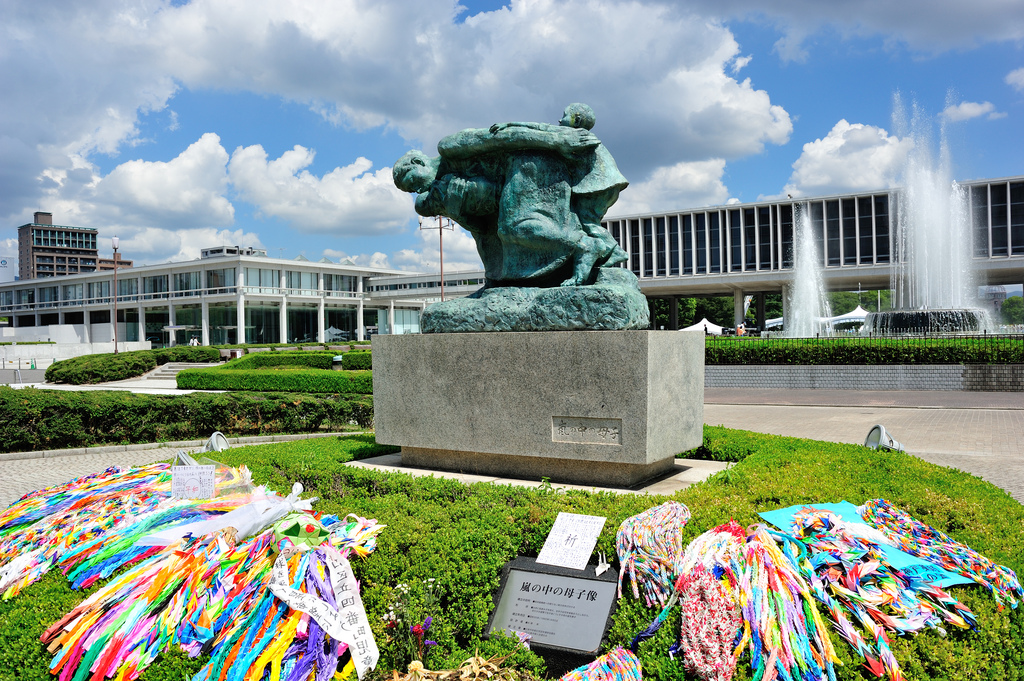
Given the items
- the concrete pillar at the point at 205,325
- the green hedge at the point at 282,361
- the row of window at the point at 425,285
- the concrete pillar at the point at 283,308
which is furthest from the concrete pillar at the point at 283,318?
the green hedge at the point at 282,361

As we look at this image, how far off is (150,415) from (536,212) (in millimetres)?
8297

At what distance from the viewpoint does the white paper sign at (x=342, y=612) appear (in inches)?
116

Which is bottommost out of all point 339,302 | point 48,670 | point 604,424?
point 48,670

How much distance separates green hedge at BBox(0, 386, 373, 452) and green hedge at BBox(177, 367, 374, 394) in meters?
Result: 1.86

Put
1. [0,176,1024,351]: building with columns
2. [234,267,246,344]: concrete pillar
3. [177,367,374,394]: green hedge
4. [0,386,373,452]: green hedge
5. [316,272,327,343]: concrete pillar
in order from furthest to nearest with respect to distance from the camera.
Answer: [316,272,327,343]: concrete pillar
[234,267,246,344]: concrete pillar
[0,176,1024,351]: building with columns
[177,367,374,394]: green hedge
[0,386,373,452]: green hedge

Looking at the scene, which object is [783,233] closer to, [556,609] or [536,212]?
[536,212]

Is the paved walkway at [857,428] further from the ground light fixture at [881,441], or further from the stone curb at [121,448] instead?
the ground light fixture at [881,441]

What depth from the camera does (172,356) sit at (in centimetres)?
3006

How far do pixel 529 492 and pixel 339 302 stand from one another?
172ft

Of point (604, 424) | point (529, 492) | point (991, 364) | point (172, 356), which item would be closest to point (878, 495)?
point (604, 424)

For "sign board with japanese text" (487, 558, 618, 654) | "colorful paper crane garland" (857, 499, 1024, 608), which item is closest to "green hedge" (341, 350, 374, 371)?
"sign board with japanese text" (487, 558, 618, 654)

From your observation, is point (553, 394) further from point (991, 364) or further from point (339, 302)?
point (339, 302)

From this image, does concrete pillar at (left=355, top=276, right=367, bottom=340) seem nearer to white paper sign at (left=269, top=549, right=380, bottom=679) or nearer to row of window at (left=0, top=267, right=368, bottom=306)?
row of window at (left=0, top=267, right=368, bottom=306)

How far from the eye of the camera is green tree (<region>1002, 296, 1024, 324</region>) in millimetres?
81438
